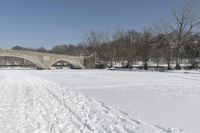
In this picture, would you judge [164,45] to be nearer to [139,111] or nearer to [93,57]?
[93,57]

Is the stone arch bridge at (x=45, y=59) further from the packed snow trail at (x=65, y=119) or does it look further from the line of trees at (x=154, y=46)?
the packed snow trail at (x=65, y=119)

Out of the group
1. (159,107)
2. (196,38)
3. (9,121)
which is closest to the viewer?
(9,121)

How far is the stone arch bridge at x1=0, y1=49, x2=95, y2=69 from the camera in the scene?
60706mm

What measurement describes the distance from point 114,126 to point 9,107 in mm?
4343

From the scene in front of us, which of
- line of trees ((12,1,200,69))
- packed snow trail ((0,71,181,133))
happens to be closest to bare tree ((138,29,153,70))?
line of trees ((12,1,200,69))

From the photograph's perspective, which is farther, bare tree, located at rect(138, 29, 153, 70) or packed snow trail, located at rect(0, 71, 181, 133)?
bare tree, located at rect(138, 29, 153, 70)

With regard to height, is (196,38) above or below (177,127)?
above

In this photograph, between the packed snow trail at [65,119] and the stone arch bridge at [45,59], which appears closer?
the packed snow trail at [65,119]

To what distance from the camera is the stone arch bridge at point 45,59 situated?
2390 inches

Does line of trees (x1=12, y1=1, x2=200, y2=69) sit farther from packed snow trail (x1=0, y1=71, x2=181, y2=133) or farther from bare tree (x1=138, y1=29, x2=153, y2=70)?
packed snow trail (x1=0, y1=71, x2=181, y2=133)

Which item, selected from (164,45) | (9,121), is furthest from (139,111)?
(164,45)

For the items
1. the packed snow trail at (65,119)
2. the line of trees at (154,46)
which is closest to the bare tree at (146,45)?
the line of trees at (154,46)

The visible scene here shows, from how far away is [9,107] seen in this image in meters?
9.12

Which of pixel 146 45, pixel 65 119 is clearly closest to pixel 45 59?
pixel 146 45
